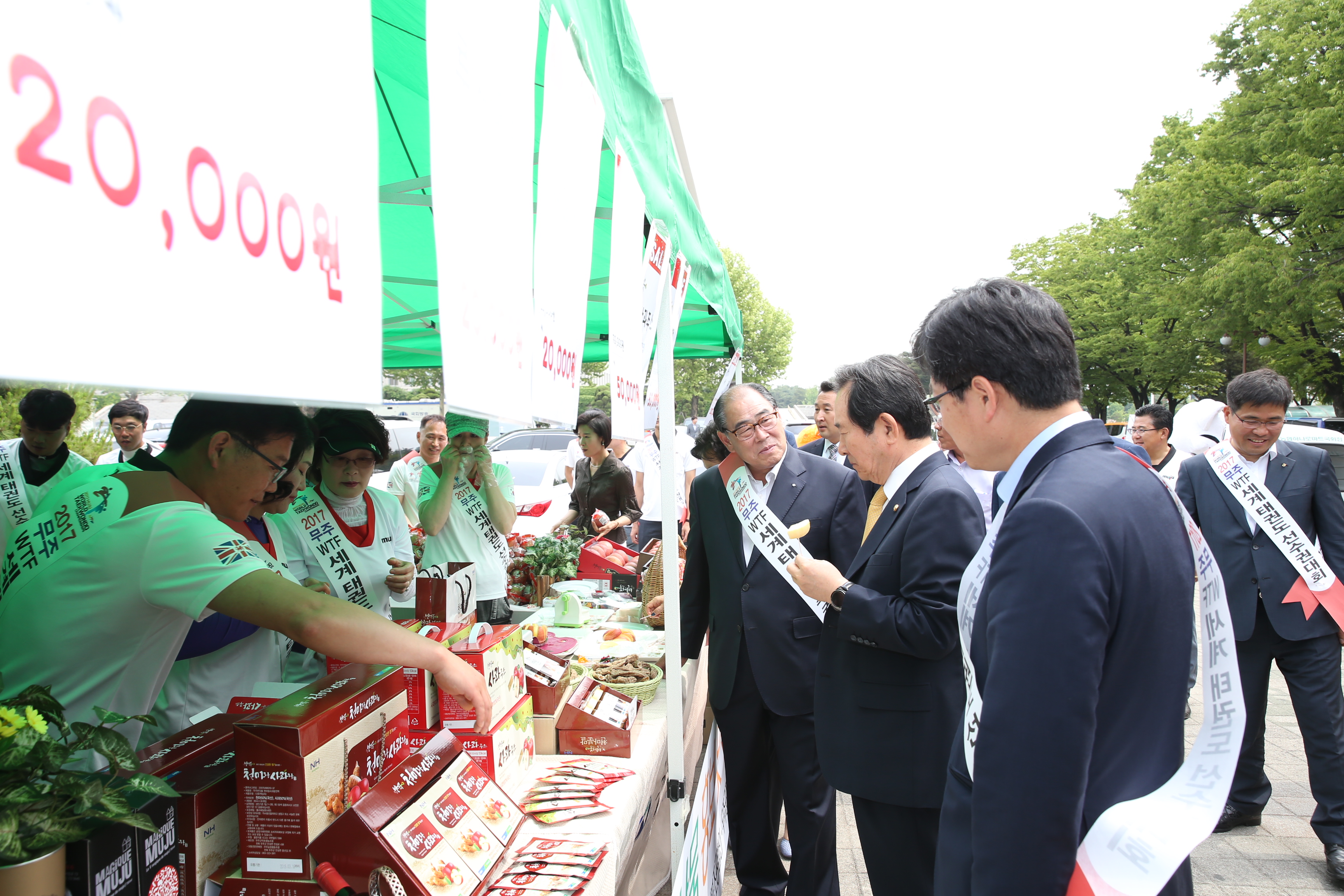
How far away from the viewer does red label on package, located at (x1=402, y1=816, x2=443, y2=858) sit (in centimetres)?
130

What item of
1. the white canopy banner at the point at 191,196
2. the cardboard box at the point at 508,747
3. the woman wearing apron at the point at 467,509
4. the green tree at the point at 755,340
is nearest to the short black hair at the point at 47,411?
the woman wearing apron at the point at 467,509

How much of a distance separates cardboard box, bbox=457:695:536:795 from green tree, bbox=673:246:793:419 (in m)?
32.9

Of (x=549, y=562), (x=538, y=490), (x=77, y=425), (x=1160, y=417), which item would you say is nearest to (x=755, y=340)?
(x=538, y=490)

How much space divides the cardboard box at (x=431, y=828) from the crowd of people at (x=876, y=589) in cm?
16

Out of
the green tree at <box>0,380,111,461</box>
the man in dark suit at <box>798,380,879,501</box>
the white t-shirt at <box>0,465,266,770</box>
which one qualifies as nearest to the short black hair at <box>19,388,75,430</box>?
the green tree at <box>0,380,111,461</box>

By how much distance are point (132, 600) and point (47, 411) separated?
436 cm

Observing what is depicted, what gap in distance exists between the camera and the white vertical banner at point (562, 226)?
1242 mm

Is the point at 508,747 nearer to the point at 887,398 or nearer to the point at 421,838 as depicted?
the point at 421,838

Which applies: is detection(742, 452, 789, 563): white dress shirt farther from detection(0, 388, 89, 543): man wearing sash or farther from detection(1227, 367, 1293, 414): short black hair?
detection(0, 388, 89, 543): man wearing sash

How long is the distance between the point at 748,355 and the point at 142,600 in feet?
122

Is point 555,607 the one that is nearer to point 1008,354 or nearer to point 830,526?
point 830,526

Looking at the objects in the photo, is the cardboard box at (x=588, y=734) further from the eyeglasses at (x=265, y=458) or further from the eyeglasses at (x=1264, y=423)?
the eyeglasses at (x=1264, y=423)

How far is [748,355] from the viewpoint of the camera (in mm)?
38000

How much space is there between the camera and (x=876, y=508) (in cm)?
255
